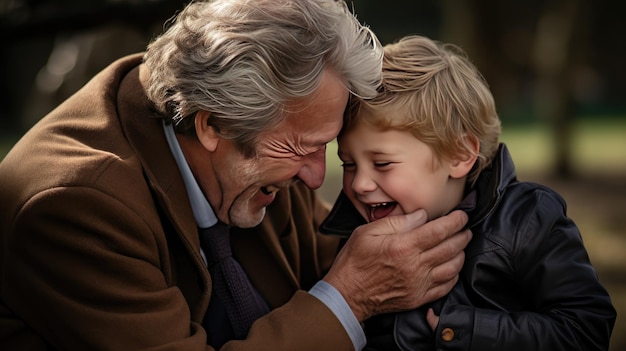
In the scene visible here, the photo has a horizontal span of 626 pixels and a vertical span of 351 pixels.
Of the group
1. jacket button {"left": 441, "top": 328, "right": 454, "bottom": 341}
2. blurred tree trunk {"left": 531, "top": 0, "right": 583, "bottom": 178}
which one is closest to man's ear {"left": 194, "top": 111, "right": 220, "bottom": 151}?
jacket button {"left": 441, "top": 328, "right": 454, "bottom": 341}

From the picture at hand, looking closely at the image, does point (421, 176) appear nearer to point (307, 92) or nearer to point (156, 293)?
point (307, 92)

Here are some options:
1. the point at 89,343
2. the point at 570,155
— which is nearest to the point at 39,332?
the point at 89,343

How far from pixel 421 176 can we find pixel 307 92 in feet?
1.59

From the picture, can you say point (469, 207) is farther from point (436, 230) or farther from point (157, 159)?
point (157, 159)

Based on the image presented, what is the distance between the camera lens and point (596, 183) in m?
10.7

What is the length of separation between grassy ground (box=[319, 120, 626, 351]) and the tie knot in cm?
262

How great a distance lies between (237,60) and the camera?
2.37 m

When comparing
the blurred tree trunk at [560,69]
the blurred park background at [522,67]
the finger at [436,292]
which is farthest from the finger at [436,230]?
the blurred tree trunk at [560,69]

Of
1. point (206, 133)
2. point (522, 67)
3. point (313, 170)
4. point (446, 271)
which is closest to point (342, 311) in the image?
point (446, 271)

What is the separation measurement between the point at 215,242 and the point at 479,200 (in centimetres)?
90

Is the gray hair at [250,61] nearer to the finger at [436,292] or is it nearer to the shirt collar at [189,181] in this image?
the shirt collar at [189,181]

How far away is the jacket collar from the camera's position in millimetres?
2602

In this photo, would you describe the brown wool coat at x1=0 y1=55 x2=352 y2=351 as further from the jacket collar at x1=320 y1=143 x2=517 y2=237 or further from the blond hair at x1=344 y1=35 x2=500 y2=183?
the blond hair at x1=344 y1=35 x2=500 y2=183

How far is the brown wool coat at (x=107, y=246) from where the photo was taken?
218cm
